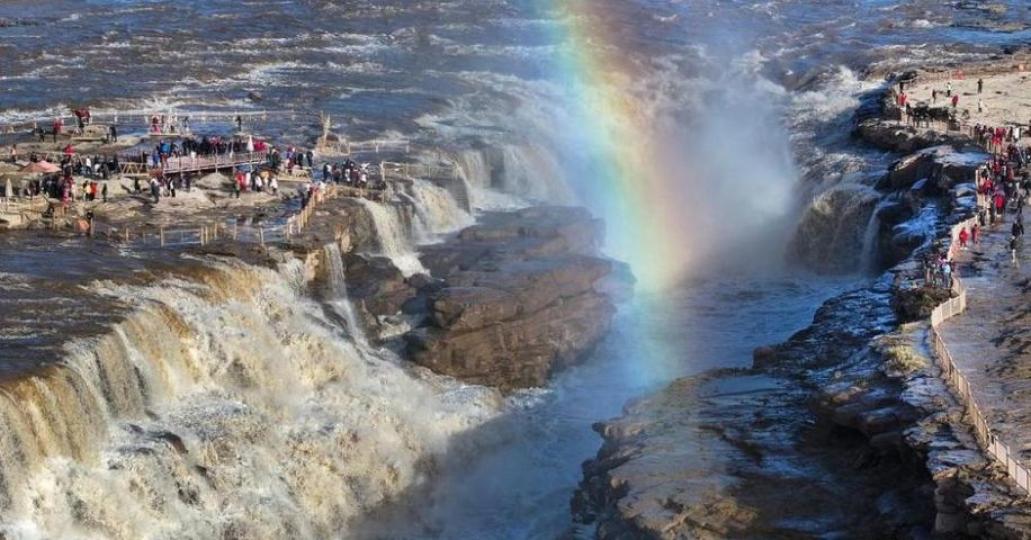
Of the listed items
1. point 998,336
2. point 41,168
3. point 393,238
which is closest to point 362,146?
point 393,238

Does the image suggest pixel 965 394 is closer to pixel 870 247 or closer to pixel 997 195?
pixel 997 195

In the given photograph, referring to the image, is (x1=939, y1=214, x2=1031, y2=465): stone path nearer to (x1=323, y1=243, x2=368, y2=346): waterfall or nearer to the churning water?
the churning water

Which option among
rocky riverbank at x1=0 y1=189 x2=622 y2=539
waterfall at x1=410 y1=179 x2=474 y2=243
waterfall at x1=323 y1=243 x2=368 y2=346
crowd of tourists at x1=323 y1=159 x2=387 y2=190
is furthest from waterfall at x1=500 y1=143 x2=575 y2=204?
waterfall at x1=323 y1=243 x2=368 y2=346

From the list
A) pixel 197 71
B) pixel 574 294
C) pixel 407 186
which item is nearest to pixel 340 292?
pixel 574 294

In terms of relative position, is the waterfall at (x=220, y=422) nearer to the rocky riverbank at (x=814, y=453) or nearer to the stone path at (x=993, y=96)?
the rocky riverbank at (x=814, y=453)

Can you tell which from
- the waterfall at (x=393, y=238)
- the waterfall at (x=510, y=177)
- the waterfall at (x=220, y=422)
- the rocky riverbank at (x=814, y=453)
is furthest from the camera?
the waterfall at (x=510, y=177)

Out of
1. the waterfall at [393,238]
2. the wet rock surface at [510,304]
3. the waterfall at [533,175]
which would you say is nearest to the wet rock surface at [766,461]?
the wet rock surface at [510,304]

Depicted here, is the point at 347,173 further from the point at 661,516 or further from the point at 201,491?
the point at 661,516
